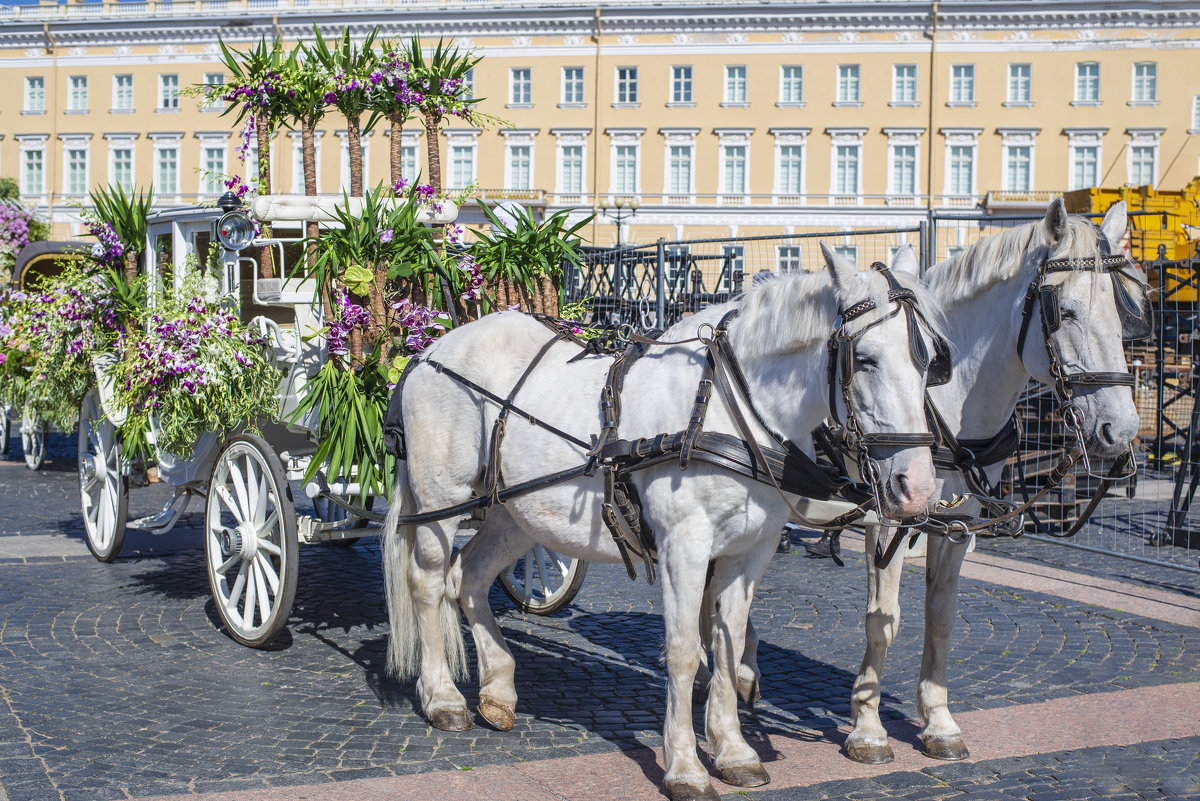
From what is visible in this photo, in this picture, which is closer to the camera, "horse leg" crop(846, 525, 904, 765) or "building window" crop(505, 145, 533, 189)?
"horse leg" crop(846, 525, 904, 765)

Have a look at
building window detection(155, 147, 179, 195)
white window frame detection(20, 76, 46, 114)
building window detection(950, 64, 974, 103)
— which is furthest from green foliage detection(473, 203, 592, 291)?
white window frame detection(20, 76, 46, 114)

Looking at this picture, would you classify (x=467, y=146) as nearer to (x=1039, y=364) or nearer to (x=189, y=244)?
(x=189, y=244)

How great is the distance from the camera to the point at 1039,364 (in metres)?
3.91

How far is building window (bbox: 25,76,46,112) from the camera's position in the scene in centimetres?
4488

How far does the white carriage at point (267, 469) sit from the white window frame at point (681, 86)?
119 feet

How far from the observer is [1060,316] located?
151 inches

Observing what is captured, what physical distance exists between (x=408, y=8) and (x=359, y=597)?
128 ft

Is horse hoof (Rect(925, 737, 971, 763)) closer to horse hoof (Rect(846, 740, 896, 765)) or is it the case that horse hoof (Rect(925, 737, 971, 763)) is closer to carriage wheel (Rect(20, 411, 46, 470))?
horse hoof (Rect(846, 740, 896, 765))

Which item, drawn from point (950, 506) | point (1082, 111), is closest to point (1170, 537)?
point (950, 506)

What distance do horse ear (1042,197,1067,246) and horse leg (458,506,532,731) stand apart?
2.39m

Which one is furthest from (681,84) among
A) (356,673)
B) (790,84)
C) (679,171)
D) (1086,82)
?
(356,673)

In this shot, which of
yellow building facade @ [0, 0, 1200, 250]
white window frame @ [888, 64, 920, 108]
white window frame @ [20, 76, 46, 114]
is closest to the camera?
yellow building facade @ [0, 0, 1200, 250]

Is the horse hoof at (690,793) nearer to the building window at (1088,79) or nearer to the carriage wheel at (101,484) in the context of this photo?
the carriage wheel at (101,484)

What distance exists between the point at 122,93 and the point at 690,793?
1873 inches
